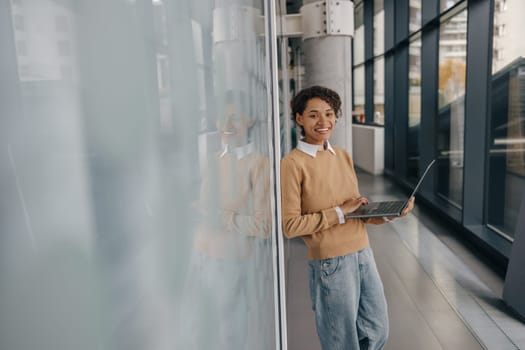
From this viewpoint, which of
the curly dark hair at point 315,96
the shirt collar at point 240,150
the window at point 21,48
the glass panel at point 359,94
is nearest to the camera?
the window at point 21,48

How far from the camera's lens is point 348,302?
189 cm

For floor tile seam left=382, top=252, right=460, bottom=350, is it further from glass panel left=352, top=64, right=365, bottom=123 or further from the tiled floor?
glass panel left=352, top=64, right=365, bottom=123

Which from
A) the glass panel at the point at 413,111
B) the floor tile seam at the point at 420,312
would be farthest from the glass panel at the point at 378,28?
the floor tile seam at the point at 420,312

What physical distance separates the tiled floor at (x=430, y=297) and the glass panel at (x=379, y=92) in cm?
572

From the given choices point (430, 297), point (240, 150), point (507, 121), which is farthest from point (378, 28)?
point (240, 150)

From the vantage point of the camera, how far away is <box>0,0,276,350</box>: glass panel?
120 millimetres

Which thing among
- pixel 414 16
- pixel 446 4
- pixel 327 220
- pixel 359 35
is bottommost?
pixel 327 220

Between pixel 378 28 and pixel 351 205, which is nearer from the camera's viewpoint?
pixel 351 205

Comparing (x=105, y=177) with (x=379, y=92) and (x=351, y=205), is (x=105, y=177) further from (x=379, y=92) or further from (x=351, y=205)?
(x=379, y=92)

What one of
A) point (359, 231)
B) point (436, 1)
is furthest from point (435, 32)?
point (359, 231)

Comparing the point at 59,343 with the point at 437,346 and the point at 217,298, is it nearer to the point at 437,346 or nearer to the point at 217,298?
A: the point at 217,298

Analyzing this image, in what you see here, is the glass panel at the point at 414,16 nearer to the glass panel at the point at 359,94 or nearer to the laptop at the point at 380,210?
the glass panel at the point at 359,94

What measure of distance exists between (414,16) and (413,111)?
60.7 inches

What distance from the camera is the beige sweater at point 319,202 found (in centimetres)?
181
